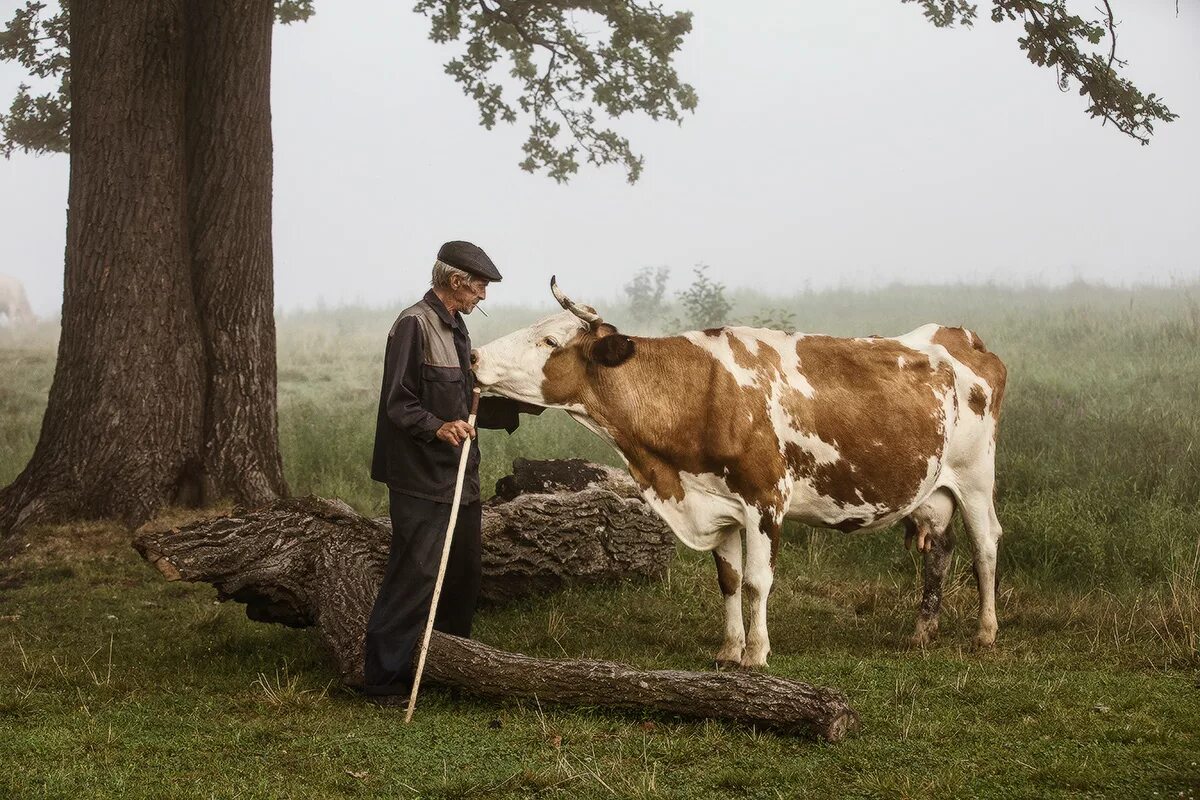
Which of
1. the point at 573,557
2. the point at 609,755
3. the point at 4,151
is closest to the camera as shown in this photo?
the point at 609,755

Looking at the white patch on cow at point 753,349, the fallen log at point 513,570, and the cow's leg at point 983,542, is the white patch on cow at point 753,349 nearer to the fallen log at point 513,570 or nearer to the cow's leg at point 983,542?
the cow's leg at point 983,542

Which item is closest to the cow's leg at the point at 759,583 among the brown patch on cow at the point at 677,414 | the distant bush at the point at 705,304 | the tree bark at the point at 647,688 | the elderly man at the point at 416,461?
the brown patch on cow at the point at 677,414

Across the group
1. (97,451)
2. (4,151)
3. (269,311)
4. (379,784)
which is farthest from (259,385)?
(379,784)

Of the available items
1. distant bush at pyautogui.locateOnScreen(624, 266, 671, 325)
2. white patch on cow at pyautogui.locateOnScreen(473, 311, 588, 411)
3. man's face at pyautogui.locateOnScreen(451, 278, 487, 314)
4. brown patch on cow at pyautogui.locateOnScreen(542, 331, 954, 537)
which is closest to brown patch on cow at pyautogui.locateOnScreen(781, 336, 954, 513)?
brown patch on cow at pyautogui.locateOnScreen(542, 331, 954, 537)

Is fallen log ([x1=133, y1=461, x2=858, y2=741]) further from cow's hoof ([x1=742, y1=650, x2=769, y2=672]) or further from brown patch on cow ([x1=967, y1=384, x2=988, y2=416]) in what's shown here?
brown patch on cow ([x1=967, y1=384, x2=988, y2=416])

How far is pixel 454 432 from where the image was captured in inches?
243

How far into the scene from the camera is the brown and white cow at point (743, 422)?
23.2 feet

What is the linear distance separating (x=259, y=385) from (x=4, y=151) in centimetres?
557

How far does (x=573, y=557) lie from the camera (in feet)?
29.3

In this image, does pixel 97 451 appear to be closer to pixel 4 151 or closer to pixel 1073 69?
pixel 4 151

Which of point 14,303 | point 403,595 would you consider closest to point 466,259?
point 403,595

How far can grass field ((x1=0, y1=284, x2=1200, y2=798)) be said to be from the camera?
5250 millimetres

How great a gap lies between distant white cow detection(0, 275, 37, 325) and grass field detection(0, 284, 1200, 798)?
15.7 m

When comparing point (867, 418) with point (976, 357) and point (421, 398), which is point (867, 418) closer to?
point (976, 357)
